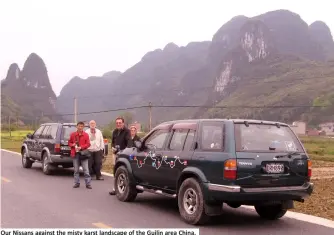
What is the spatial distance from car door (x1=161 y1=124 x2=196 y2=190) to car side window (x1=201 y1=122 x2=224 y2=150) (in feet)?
0.87

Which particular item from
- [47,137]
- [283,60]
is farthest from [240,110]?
[47,137]

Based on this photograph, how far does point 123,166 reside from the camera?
9.62 m

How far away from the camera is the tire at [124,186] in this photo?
30.5ft

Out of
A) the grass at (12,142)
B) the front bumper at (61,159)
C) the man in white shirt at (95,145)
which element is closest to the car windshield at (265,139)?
the man in white shirt at (95,145)

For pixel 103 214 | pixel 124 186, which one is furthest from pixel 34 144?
pixel 103 214

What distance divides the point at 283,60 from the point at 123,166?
181 meters

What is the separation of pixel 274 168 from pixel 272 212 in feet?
4.30

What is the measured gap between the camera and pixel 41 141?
1541 centimetres

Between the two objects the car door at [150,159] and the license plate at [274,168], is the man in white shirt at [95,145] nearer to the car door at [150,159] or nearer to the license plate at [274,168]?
the car door at [150,159]

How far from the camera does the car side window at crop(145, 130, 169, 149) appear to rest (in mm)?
8531

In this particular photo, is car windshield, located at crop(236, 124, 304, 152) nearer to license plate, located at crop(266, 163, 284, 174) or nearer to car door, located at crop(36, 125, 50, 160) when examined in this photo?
license plate, located at crop(266, 163, 284, 174)

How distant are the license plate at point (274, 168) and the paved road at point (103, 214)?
931 mm

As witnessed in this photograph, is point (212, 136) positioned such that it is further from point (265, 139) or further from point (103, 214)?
point (103, 214)

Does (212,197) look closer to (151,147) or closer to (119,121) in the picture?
(151,147)
